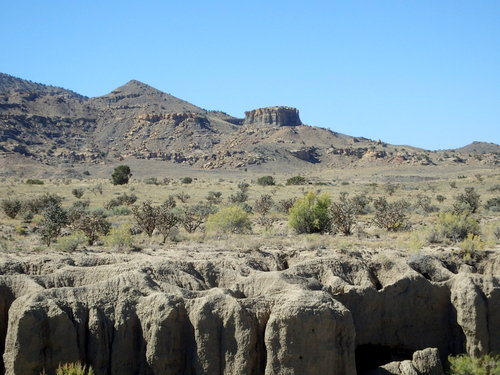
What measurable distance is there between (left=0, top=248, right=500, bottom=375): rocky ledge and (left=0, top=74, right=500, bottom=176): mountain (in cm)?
8253

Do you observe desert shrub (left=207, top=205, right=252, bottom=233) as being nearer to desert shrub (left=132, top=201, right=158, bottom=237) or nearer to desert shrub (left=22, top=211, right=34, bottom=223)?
desert shrub (left=132, top=201, right=158, bottom=237)

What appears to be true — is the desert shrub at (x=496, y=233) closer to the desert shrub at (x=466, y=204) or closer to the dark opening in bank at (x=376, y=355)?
the desert shrub at (x=466, y=204)

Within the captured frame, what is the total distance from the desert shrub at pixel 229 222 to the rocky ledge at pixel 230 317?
9791 millimetres

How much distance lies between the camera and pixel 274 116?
411ft

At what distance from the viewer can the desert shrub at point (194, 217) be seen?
26.5 metres

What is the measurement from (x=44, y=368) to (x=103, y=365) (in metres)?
1.05

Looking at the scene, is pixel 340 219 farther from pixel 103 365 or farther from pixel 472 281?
pixel 103 365

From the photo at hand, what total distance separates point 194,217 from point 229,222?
913 centimetres

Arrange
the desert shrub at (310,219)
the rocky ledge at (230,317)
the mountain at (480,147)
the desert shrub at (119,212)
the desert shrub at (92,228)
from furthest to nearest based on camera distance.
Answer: the mountain at (480,147) < the desert shrub at (119,212) < the desert shrub at (310,219) < the desert shrub at (92,228) < the rocky ledge at (230,317)

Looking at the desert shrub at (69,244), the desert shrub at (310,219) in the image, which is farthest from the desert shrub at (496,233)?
the desert shrub at (69,244)

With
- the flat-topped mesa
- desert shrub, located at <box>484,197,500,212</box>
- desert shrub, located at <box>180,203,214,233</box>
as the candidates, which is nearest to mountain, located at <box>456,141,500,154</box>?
the flat-topped mesa

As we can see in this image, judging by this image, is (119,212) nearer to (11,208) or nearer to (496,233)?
(11,208)

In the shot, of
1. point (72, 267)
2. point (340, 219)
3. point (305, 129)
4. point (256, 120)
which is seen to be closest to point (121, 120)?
→ point (256, 120)

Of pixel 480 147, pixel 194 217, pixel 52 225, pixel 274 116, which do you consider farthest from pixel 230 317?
pixel 480 147
